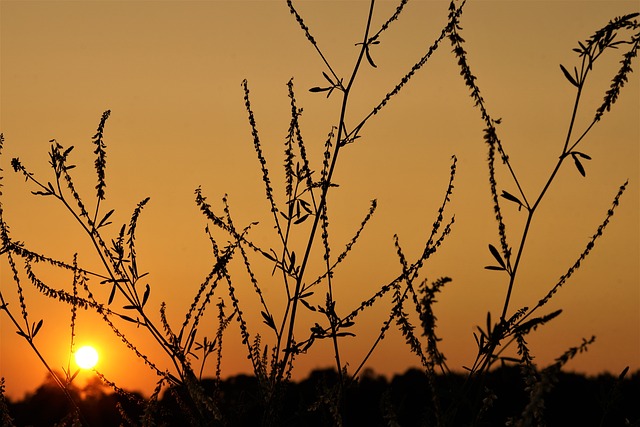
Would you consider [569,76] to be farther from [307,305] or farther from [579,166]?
[307,305]

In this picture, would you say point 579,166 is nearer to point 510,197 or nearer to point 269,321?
point 510,197

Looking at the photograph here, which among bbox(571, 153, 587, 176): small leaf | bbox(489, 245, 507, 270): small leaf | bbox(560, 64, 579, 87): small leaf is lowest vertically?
bbox(489, 245, 507, 270): small leaf

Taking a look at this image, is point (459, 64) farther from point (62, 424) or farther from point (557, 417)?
point (557, 417)

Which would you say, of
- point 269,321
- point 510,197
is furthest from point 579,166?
point 269,321

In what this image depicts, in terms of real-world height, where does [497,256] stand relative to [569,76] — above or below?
below

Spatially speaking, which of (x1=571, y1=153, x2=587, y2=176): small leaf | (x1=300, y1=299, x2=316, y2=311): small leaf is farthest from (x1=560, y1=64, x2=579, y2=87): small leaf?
(x1=300, y1=299, x2=316, y2=311): small leaf

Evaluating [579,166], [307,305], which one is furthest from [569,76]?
[307,305]

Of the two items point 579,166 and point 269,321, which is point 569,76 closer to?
point 579,166


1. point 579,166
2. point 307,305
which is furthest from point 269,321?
point 579,166

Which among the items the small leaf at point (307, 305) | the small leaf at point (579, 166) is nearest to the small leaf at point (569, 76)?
the small leaf at point (579, 166)

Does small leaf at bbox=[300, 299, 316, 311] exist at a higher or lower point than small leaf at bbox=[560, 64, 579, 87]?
lower

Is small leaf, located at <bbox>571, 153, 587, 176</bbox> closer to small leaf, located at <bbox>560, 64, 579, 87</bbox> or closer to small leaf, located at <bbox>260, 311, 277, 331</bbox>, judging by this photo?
small leaf, located at <bbox>560, 64, 579, 87</bbox>

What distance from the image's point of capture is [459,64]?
433 cm

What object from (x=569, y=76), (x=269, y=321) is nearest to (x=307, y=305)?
(x=269, y=321)
